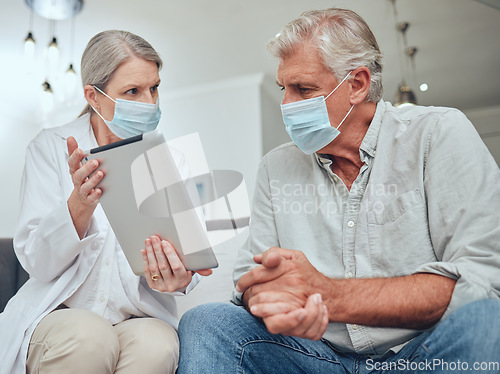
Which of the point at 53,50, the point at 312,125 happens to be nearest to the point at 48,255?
the point at 312,125

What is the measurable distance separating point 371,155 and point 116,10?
101 inches

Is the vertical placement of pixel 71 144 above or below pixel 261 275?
above

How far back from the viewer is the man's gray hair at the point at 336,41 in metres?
0.95

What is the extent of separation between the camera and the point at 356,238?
32.9 inches

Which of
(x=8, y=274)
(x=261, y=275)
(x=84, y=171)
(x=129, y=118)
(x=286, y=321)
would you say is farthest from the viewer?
(x=8, y=274)

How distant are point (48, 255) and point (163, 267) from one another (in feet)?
0.92

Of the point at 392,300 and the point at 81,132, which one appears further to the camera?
the point at 81,132

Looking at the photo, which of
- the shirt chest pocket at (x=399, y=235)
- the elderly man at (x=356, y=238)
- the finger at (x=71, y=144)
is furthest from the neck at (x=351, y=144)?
the finger at (x=71, y=144)

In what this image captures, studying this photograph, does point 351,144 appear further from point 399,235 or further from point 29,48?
point 29,48

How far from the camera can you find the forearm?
2.08 feet

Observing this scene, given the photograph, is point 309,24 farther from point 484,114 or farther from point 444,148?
point 484,114

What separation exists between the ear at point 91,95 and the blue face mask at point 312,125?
21.5 inches

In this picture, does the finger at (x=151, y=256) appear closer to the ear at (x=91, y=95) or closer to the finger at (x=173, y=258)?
the finger at (x=173, y=258)

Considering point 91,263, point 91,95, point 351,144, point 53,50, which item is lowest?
point 91,263
